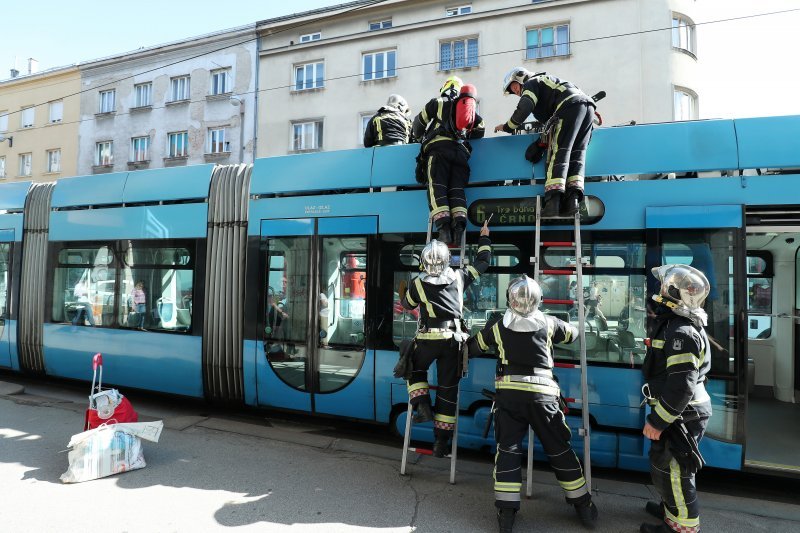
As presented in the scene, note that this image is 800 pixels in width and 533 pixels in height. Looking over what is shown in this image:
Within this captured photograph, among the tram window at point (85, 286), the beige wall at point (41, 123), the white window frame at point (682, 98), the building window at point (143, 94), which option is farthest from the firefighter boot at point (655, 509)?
the beige wall at point (41, 123)

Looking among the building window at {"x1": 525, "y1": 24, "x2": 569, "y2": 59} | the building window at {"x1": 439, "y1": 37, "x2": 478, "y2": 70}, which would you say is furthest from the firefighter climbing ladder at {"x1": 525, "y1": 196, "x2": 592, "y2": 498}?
the building window at {"x1": 439, "y1": 37, "x2": 478, "y2": 70}

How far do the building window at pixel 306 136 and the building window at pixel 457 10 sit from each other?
22.0ft

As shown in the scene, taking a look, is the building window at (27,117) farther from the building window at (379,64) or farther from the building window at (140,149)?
the building window at (379,64)

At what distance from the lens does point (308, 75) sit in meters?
19.6

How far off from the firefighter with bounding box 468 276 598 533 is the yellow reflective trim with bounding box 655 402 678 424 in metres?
0.59

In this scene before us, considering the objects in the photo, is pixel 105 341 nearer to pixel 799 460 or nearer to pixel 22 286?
pixel 22 286

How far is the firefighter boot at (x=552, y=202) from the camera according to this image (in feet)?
12.3

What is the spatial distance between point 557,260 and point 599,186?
724mm

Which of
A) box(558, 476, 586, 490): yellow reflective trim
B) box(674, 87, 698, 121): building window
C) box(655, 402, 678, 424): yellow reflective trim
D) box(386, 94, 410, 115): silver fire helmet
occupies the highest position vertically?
box(674, 87, 698, 121): building window

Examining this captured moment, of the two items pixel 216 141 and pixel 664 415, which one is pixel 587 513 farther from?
pixel 216 141

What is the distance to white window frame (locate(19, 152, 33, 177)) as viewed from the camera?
2527cm

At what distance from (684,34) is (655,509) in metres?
17.2

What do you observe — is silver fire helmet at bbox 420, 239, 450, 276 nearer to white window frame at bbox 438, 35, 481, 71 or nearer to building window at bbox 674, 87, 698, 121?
building window at bbox 674, 87, 698, 121

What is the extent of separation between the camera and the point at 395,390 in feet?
14.7
